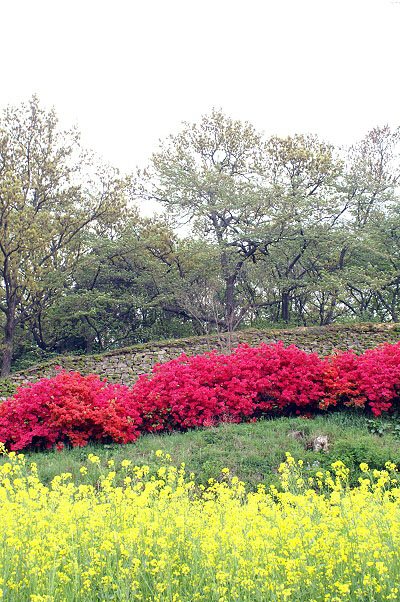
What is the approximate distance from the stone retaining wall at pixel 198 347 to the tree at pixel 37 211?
3.46 metres

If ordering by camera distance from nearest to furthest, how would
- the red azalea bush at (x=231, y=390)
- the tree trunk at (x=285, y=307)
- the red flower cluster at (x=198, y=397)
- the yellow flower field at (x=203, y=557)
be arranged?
the yellow flower field at (x=203, y=557) < the red flower cluster at (x=198, y=397) < the red azalea bush at (x=231, y=390) < the tree trunk at (x=285, y=307)

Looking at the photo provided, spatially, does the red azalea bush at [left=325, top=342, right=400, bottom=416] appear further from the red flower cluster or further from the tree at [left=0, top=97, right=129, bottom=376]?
the tree at [left=0, top=97, right=129, bottom=376]

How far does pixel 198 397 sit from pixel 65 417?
83.9 inches

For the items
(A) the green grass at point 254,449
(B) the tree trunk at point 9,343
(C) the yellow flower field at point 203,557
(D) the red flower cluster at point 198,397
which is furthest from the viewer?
(B) the tree trunk at point 9,343

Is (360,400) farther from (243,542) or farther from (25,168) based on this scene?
(25,168)

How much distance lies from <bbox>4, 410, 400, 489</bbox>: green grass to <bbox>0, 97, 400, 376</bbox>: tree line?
30.1ft

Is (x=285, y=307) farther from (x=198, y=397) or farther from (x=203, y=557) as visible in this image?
(x=203, y=557)

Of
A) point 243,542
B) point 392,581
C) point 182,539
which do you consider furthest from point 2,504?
point 392,581

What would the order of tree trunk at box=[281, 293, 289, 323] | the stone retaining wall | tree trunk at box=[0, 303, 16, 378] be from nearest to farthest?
1. the stone retaining wall
2. tree trunk at box=[0, 303, 16, 378]
3. tree trunk at box=[281, 293, 289, 323]

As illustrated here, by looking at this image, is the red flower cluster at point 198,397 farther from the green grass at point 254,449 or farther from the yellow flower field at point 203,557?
the yellow flower field at point 203,557

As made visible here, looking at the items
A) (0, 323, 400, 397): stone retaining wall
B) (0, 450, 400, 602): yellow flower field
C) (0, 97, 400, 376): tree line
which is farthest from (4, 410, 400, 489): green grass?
(0, 97, 400, 376): tree line

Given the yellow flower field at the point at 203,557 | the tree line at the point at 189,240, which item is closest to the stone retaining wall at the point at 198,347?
the tree line at the point at 189,240

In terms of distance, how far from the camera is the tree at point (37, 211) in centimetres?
1609

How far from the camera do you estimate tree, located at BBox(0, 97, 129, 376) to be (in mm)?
16094
